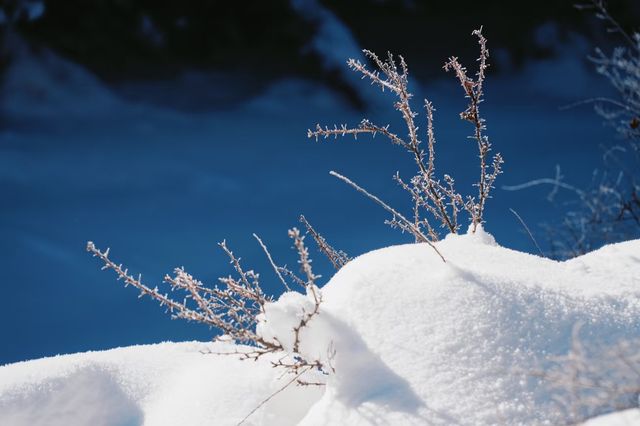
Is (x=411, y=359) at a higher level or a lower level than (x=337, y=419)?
higher

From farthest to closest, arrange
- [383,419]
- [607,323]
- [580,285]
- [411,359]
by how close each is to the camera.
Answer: [580,285], [607,323], [411,359], [383,419]

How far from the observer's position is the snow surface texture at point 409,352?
5.71 ft

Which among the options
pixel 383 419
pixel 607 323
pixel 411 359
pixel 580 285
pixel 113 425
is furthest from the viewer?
pixel 113 425

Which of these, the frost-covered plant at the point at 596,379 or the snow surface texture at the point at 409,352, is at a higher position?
the snow surface texture at the point at 409,352

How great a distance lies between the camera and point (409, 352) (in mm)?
1851

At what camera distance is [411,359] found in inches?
72.0

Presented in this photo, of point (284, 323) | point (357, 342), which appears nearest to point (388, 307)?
point (357, 342)

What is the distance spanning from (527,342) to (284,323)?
76 cm

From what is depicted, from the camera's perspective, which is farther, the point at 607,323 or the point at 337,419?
the point at 607,323

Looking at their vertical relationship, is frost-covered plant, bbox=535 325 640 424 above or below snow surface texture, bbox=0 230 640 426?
below

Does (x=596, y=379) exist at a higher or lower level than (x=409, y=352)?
lower

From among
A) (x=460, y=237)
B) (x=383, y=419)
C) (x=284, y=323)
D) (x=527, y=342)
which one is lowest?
(x=383, y=419)

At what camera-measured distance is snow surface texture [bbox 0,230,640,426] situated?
1741mm

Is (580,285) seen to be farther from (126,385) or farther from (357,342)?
(126,385)
